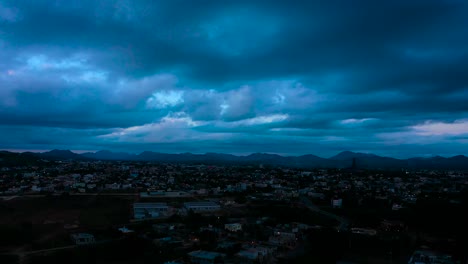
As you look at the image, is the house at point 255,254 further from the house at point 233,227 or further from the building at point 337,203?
the building at point 337,203

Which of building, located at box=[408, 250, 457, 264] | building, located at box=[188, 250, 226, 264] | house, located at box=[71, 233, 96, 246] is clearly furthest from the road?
house, located at box=[71, 233, 96, 246]

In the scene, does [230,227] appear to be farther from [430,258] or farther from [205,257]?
[430,258]

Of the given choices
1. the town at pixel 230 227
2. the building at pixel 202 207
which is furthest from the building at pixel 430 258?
the building at pixel 202 207

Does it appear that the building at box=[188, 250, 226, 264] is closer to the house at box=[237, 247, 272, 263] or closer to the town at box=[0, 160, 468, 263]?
the town at box=[0, 160, 468, 263]

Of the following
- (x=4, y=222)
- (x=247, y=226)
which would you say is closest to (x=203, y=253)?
(x=247, y=226)

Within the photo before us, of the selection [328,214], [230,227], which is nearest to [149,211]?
[230,227]
